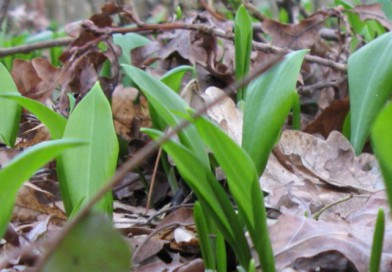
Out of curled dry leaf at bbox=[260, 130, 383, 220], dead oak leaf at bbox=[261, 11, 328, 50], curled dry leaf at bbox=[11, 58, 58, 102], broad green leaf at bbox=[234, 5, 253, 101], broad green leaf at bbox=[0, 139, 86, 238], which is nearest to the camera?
broad green leaf at bbox=[0, 139, 86, 238]

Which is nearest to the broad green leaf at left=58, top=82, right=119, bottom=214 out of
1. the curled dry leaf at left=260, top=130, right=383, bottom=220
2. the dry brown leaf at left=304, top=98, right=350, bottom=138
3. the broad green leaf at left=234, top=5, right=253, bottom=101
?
the curled dry leaf at left=260, top=130, right=383, bottom=220

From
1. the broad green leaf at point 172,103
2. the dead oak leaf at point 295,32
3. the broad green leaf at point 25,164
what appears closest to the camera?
the broad green leaf at point 25,164

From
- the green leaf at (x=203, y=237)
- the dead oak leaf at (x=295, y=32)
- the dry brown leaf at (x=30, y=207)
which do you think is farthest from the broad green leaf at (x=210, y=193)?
the dead oak leaf at (x=295, y=32)

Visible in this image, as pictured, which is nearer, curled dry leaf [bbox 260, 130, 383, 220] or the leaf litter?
the leaf litter

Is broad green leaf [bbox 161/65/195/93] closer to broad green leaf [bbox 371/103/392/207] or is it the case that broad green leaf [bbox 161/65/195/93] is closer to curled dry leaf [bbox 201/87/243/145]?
curled dry leaf [bbox 201/87/243/145]

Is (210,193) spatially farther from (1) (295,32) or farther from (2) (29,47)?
(1) (295,32)

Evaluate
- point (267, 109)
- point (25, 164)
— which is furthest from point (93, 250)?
point (267, 109)

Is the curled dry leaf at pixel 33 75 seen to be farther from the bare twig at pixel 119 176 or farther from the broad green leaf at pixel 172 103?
the bare twig at pixel 119 176
